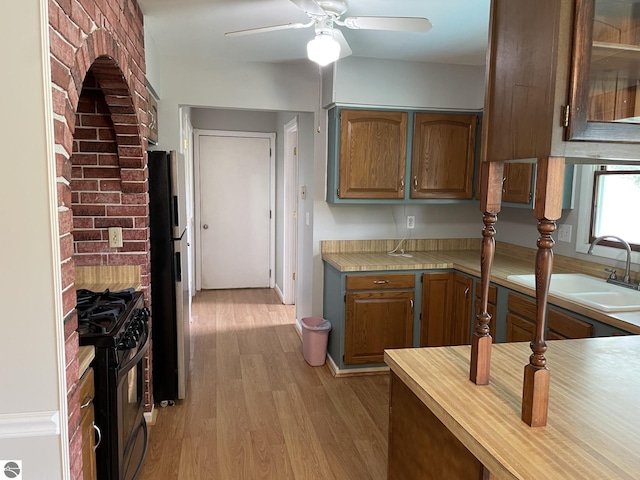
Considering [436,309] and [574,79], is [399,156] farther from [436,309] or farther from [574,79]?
[574,79]

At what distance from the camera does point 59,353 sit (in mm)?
1239

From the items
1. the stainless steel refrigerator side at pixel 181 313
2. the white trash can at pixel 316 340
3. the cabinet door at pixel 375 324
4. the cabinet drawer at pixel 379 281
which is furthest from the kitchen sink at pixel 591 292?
the stainless steel refrigerator side at pixel 181 313

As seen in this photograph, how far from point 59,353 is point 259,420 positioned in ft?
6.16


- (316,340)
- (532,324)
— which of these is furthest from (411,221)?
(532,324)

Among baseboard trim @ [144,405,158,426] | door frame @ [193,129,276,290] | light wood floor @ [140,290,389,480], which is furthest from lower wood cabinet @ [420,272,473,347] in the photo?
door frame @ [193,129,276,290]

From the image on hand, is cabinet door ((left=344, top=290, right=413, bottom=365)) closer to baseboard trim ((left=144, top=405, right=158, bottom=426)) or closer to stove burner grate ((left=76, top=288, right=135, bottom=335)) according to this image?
baseboard trim ((left=144, top=405, right=158, bottom=426))

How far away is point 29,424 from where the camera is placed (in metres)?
1.22

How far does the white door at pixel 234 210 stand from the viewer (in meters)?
5.86

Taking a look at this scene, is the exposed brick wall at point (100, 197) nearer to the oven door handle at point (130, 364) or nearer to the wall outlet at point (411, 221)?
the oven door handle at point (130, 364)

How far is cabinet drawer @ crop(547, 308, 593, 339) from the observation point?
7.34 feet

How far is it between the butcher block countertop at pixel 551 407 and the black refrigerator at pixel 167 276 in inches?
68.0

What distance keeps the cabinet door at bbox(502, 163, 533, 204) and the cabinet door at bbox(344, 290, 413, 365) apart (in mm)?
1019

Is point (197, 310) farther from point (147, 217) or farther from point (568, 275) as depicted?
point (568, 275)

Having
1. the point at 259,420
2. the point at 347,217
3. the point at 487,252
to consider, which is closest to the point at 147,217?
the point at 259,420
